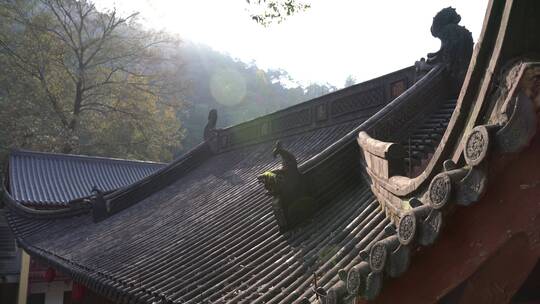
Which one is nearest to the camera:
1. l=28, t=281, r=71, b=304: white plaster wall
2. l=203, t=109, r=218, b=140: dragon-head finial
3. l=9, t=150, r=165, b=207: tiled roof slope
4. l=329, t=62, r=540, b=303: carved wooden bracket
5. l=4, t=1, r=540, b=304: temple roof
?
l=329, t=62, r=540, b=303: carved wooden bracket

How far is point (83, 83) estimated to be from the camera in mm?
28172

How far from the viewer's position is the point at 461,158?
1.72m

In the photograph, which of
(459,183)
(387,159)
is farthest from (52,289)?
(459,183)

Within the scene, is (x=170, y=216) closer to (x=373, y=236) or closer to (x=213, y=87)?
(x=373, y=236)

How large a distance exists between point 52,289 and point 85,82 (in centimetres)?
1706

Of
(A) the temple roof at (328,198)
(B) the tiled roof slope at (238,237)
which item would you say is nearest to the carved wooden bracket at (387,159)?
(A) the temple roof at (328,198)

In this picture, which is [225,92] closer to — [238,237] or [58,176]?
[58,176]

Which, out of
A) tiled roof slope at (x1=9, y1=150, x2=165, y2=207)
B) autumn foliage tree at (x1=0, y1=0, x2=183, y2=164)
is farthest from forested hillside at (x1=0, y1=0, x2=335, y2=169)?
tiled roof slope at (x1=9, y1=150, x2=165, y2=207)

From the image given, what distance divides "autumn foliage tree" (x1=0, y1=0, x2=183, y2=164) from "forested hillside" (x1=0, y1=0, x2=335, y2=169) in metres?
0.06

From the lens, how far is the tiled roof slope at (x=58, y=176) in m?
15.3

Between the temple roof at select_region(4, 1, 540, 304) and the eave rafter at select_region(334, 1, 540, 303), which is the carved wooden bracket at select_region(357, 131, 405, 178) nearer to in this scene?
the temple roof at select_region(4, 1, 540, 304)

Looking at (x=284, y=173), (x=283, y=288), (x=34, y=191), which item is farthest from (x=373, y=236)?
(x=34, y=191)

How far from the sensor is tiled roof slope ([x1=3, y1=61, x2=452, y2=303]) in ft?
11.9

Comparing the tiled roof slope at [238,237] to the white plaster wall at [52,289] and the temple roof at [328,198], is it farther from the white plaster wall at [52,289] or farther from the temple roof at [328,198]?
the white plaster wall at [52,289]
